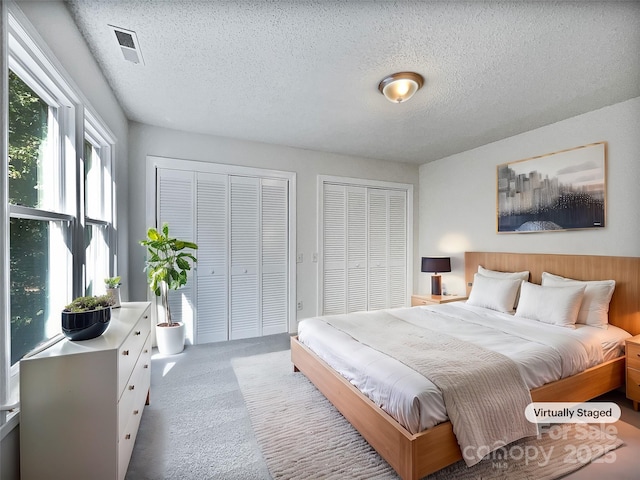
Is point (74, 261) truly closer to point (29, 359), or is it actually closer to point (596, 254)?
point (29, 359)

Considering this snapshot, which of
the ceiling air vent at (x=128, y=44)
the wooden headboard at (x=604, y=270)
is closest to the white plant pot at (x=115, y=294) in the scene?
the ceiling air vent at (x=128, y=44)

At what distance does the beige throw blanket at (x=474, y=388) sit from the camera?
5.24 ft

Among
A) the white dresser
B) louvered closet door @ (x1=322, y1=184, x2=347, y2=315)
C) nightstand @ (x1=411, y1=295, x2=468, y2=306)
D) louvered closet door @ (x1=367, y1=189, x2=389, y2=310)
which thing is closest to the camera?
the white dresser

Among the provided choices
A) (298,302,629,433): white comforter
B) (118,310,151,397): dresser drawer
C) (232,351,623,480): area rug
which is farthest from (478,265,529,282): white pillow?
(118,310,151,397): dresser drawer

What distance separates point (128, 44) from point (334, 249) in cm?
334

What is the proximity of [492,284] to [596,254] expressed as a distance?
3.19ft

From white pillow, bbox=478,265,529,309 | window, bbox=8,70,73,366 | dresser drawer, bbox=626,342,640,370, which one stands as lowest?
dresser drawer, bbox=626,342,640,370

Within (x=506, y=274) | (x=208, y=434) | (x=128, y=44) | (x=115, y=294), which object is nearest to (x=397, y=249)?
(x=506, y=274)

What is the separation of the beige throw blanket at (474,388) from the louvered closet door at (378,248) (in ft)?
8.65

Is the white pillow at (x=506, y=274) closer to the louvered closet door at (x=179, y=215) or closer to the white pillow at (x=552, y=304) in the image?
A: the white pillow at (x=552, y=304)

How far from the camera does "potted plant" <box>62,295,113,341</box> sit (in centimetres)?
141

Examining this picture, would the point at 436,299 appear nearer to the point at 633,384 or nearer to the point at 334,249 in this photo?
the point at 334,249

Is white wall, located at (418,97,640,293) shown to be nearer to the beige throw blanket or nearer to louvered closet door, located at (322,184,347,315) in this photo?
louvered closet door, located at (322,184,347,315)

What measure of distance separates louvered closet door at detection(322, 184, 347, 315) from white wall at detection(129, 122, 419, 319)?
18cm
